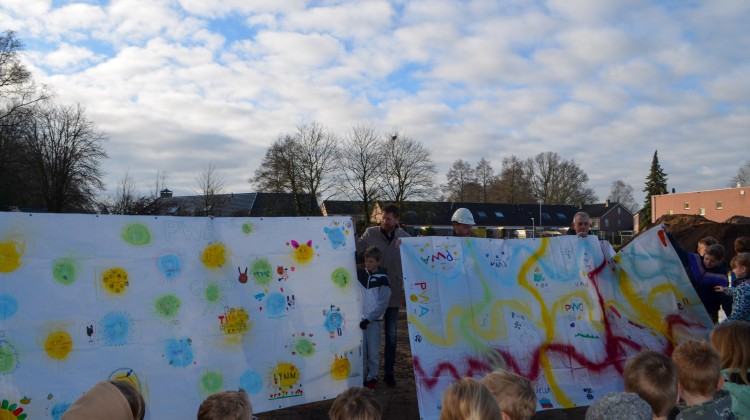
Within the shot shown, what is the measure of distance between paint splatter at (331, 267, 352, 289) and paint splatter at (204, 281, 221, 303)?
1068 mm

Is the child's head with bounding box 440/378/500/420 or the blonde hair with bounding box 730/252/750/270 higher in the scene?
the blonde hair with bounding box 730/252/750/270

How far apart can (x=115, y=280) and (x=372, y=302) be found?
241 cm

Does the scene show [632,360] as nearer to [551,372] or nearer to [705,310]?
[551,372]

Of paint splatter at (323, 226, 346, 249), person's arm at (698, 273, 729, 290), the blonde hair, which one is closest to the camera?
the blonde hair

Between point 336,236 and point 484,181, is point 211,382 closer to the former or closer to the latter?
point 336,236

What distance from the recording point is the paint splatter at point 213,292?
4.59m

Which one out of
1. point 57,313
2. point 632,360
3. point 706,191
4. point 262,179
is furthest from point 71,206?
point 706,191

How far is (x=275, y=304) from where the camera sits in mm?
4852

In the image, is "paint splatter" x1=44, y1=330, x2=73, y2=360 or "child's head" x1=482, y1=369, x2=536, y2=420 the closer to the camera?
"child's head" x1=482, y1=369, x2=536, y2=420

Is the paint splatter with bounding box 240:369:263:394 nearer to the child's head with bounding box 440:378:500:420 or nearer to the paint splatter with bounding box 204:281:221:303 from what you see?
the paint splatter with bounding box 204:281:221:303

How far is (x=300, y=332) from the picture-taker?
4.91 m

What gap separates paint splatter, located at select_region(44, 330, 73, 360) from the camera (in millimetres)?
3887

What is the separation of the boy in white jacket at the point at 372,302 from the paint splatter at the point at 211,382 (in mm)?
1504

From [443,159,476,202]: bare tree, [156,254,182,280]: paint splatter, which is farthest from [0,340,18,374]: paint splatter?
[443,159,476,202]: bare tree
